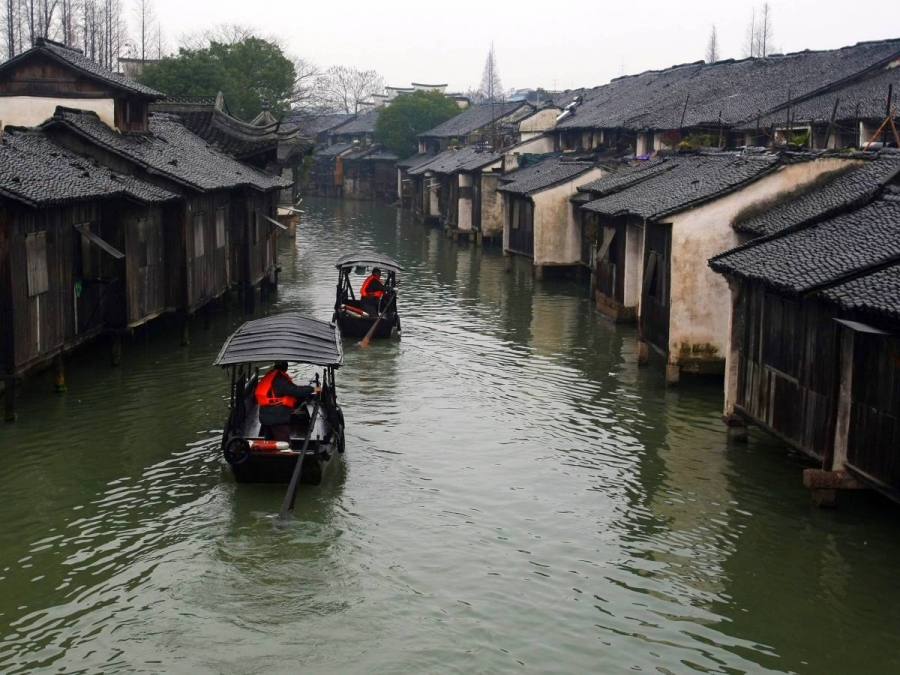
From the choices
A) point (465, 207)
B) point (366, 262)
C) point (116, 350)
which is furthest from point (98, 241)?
point (465, 207)

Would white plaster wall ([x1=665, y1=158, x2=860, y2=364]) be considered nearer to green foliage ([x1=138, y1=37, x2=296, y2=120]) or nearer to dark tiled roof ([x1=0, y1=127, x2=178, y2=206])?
dark tiled roof ([x1=0, y1=127, x2=178, y2=206])

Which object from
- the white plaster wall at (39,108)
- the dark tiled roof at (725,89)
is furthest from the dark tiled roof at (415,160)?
the white plaster wall at (39,108)

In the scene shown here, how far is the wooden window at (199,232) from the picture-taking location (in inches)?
989

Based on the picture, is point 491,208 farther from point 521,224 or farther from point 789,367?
point 789,367

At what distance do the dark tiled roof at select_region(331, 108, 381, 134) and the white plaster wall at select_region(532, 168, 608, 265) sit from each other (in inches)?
1871

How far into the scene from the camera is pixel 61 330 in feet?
62.3

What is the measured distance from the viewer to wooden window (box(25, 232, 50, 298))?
690 inches

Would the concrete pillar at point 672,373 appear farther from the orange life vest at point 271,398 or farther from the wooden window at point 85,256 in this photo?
the wooden window at point 85,256

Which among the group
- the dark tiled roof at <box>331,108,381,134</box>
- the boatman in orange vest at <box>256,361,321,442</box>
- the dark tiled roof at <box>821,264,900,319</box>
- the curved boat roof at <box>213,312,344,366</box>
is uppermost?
the dark tiled roof at <box>331,108,381,134</box>

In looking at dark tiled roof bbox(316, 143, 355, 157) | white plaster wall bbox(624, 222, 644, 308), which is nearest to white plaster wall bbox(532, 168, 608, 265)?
white plaster wall bbox(624, 222, 644, 308)

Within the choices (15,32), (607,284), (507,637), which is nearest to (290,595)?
(507,637)

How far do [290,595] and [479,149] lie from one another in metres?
45.8

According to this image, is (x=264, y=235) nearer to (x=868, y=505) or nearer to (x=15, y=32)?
(x=868, y=505)

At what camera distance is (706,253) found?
67.1ft
